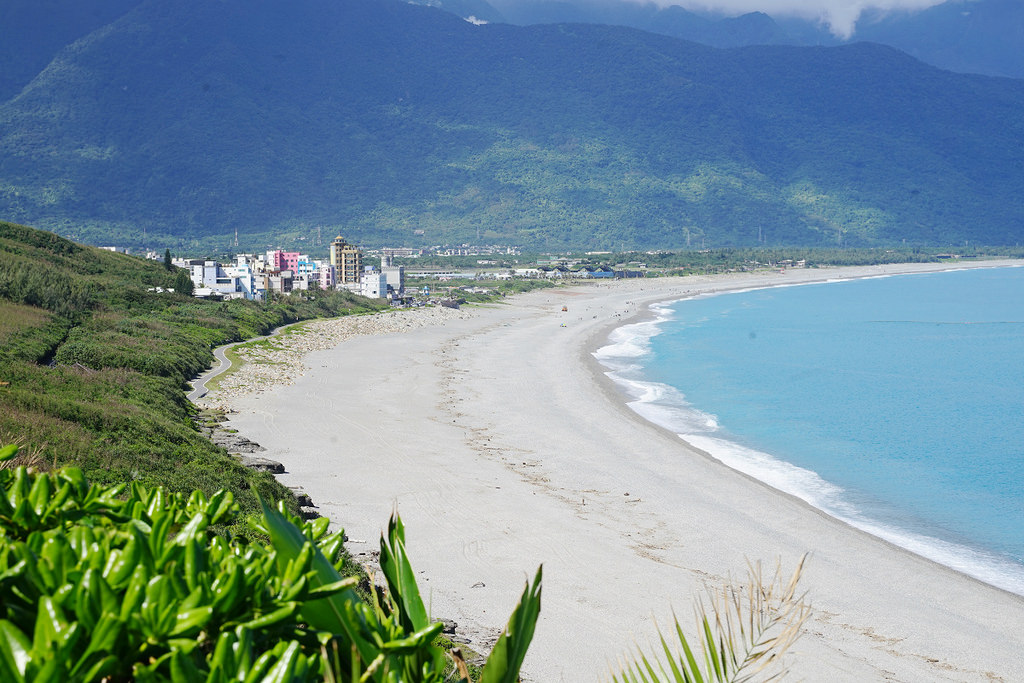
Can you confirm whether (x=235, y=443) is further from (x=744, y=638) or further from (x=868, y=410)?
(x=868, y=410)

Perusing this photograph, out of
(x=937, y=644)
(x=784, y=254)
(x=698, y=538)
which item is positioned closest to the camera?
(x=937, y=644)

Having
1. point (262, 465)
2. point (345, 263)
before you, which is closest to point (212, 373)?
point (262, 465)

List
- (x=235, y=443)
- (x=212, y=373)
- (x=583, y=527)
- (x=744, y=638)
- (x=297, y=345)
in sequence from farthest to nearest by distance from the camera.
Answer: (x=297, y=345) < (x=212, y=373) < (x=235, y=443) < (x=583, y=527) < (x=744, y=638)

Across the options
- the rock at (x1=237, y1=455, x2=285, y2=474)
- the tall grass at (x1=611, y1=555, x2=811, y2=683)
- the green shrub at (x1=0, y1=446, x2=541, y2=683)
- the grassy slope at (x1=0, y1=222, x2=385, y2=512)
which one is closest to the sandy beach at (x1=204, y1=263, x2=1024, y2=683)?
the rock at (x1=237, y1=455, x2=285, y2=474)

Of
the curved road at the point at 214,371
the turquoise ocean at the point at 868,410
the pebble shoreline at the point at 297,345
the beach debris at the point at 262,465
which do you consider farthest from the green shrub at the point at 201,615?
the curved road at the point at 214,371

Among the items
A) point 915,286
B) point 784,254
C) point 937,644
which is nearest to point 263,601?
point 937,644

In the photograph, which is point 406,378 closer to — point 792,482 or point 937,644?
point 792,482
